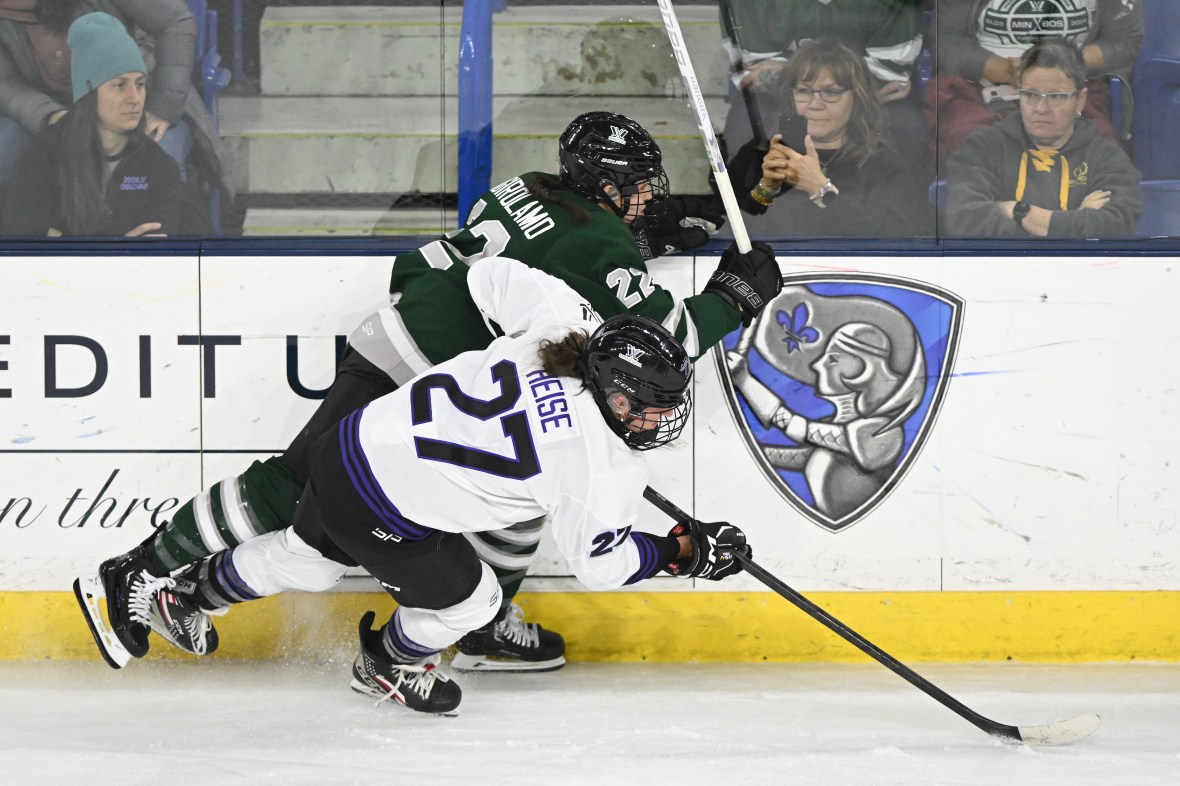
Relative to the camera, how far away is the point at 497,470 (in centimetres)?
210

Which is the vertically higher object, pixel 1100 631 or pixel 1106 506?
pixel 1106 506

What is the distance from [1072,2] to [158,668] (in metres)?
2.68

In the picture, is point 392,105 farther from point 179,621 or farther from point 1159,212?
point 1159,212

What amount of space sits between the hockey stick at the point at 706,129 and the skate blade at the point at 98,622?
1.60 metres

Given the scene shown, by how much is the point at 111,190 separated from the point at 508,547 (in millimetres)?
1281

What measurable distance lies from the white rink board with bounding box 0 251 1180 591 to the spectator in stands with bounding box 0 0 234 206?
0.93 feet

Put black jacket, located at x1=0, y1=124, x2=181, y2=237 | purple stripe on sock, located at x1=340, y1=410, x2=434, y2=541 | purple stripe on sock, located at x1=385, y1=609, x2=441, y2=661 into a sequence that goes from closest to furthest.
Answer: purple stripe on sock, located at x1=340, y1=410, x2=434, y2=541
purple stripe on sock, located at x1=385, y1=609, x2=441, y2=661
black jacket, located at x1=0, y1=124, x2=181, y2=237

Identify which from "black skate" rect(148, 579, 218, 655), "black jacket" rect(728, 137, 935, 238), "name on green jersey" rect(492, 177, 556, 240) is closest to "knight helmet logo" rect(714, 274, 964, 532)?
"black jacket" rect(728, 137, 935, 238)

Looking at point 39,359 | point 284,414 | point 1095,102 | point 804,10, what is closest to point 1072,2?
point 1095,102

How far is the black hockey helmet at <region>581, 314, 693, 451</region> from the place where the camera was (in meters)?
2.00

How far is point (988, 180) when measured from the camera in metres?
2.84

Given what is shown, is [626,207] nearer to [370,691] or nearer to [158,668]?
[370,691]

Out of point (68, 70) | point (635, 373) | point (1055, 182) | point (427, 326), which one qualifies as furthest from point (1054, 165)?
point (68, 70)

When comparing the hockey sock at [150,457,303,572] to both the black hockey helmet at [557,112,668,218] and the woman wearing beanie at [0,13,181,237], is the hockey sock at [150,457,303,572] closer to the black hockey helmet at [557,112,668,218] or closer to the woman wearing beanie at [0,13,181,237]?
the woman wearing beanie at [0,13,181,237]
